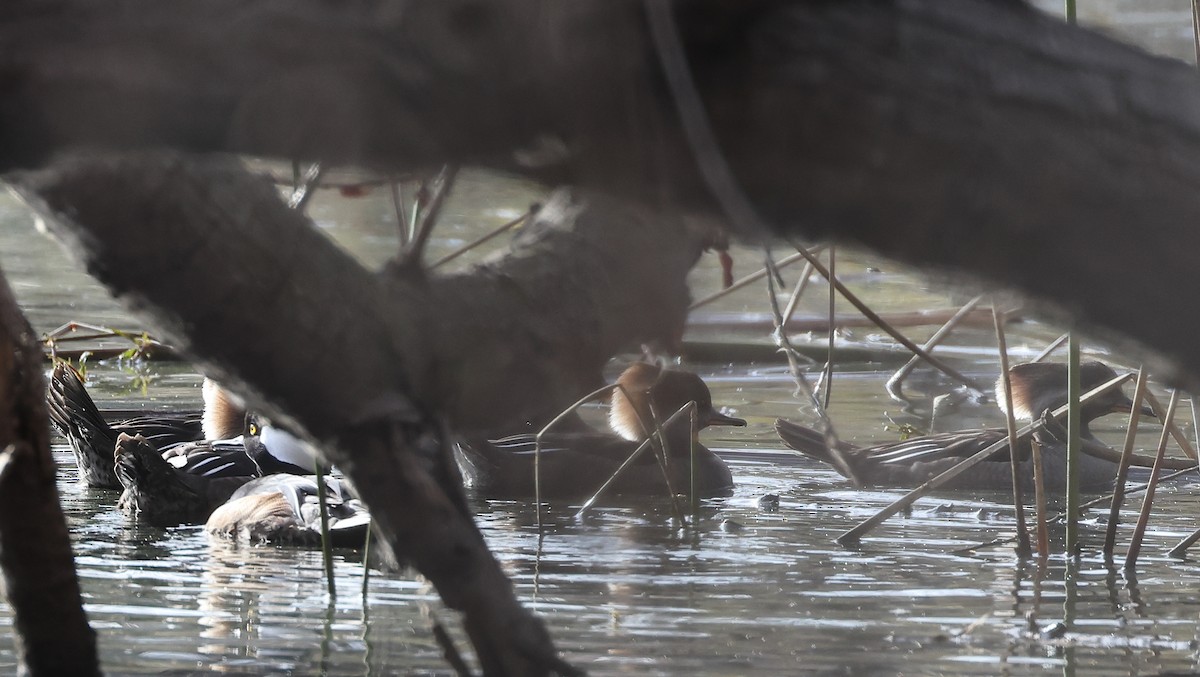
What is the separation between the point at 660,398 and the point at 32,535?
4.72m

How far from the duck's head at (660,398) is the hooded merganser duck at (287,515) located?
1757mm

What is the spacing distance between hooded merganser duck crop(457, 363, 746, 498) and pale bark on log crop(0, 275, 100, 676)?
10.9 feet

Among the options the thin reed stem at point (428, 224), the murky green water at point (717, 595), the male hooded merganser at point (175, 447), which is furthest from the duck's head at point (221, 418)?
the thin reed stem at point (428, 224)

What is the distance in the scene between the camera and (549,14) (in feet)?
5.70

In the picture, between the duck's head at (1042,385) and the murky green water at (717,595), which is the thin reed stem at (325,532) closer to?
the murky green water at (717,595)

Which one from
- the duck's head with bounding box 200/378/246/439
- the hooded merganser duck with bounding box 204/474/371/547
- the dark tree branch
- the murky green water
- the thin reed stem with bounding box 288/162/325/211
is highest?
the thin reed stem with bounding box 288/162/325/211

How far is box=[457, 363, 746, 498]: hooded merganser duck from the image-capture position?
6652 millimetres

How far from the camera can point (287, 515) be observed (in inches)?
215

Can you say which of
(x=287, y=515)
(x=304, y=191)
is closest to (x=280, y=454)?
(x=287, y=515)

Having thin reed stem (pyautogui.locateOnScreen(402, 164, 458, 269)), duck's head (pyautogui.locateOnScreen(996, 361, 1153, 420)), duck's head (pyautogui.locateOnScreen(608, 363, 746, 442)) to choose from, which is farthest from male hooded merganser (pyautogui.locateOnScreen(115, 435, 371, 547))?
duck's head (pyautogui.locateOnScreen(996, 361, 1153, 420))

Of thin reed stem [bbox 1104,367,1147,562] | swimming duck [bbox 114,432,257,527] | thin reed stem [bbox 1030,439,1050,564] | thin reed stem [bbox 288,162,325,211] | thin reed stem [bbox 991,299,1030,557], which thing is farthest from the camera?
swimming duck [bbox 114,432,257,527]

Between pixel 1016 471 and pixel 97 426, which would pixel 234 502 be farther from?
pixel 1016 471

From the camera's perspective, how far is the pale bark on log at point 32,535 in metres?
3.08

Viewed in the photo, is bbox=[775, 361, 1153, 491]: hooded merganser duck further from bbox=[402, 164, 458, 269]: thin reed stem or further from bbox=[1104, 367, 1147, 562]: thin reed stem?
bbox=[402, 164, 458, 269]: thin reed stem
